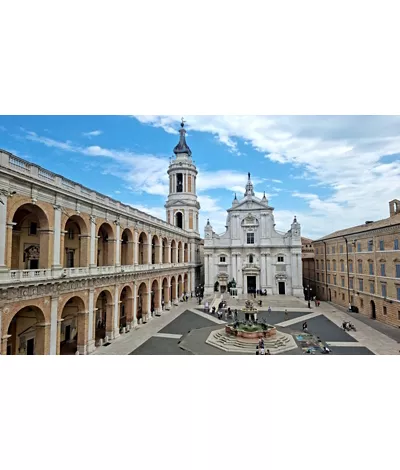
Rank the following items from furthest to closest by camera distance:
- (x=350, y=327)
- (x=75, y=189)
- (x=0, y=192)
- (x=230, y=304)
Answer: (x=230, y=304)
(x=350, y=327)
(x=75, y=189)
(x=0, y=192)

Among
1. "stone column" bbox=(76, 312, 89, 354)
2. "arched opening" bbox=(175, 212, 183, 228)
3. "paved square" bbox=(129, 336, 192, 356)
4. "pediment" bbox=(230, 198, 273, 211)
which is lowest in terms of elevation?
"paved square" bbox=(129, 336, 192, 356)

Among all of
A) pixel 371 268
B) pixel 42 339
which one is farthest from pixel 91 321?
Result: pixel 371 268

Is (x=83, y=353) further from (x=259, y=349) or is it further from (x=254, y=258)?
(x=254, y=258)

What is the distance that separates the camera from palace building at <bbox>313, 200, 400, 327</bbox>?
76.1ft

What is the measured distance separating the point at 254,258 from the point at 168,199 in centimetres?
1573

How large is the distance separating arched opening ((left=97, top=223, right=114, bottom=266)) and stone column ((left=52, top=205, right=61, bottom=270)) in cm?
488

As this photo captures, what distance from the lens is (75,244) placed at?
19.3m

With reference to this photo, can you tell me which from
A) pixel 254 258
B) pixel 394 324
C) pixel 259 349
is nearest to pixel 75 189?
pixel 259 349

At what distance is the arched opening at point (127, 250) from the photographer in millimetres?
23781

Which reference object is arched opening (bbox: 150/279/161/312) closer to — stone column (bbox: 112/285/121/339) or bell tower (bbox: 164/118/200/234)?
stone column (bbox: 112/285/121/339)

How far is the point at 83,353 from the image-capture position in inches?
668

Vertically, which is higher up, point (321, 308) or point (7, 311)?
point (7, 311)

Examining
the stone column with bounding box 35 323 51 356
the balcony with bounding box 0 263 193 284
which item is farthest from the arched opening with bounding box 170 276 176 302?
the stone column with bounding box 35 323 51 356

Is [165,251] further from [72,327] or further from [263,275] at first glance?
[263,275]
